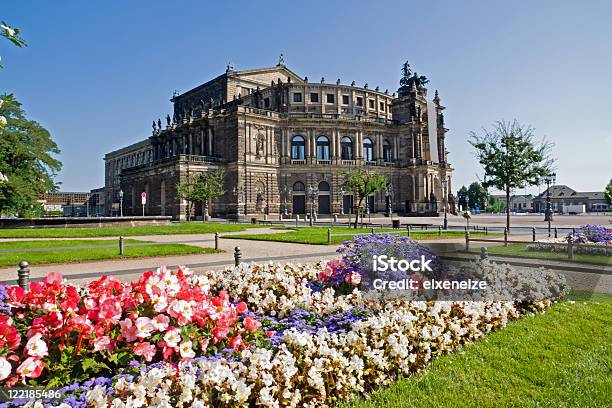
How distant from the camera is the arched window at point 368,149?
224 ft

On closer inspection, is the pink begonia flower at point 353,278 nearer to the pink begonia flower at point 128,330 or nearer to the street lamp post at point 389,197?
the pink begonia flower at point 128,330

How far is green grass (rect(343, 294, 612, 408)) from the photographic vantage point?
14.4ft

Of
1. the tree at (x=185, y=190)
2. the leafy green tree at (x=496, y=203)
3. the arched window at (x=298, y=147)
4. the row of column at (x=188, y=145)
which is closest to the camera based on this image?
the tree at (x=185, y=190)

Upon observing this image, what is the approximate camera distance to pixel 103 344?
146 inches

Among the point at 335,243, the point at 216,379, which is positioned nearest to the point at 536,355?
the point at 216,379

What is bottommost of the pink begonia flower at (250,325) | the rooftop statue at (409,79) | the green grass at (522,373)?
the green grass at (522,373)

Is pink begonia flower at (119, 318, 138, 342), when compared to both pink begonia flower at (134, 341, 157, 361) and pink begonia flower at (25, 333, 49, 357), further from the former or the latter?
pink begonia flower at (25, 333, 49, 357)

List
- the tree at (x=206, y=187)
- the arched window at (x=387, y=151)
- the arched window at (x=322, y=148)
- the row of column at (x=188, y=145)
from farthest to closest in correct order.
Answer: the arched window at (x=387, y=151) → the arched window at (x=322, y=148) → the row of column at (x=188, y=145) → the tree at (x=206, y=187)

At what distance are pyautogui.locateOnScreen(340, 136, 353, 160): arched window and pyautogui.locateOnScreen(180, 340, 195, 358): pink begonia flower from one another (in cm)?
6238

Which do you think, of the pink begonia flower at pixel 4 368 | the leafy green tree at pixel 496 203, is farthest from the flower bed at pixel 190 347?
the leafy green tree at pixel 496 203

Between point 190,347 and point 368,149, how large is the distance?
66.8m

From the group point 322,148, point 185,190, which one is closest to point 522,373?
point 185,190

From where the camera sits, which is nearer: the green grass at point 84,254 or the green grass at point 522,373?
the green grass at point 522,373

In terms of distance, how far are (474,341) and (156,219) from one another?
39.5 metres
